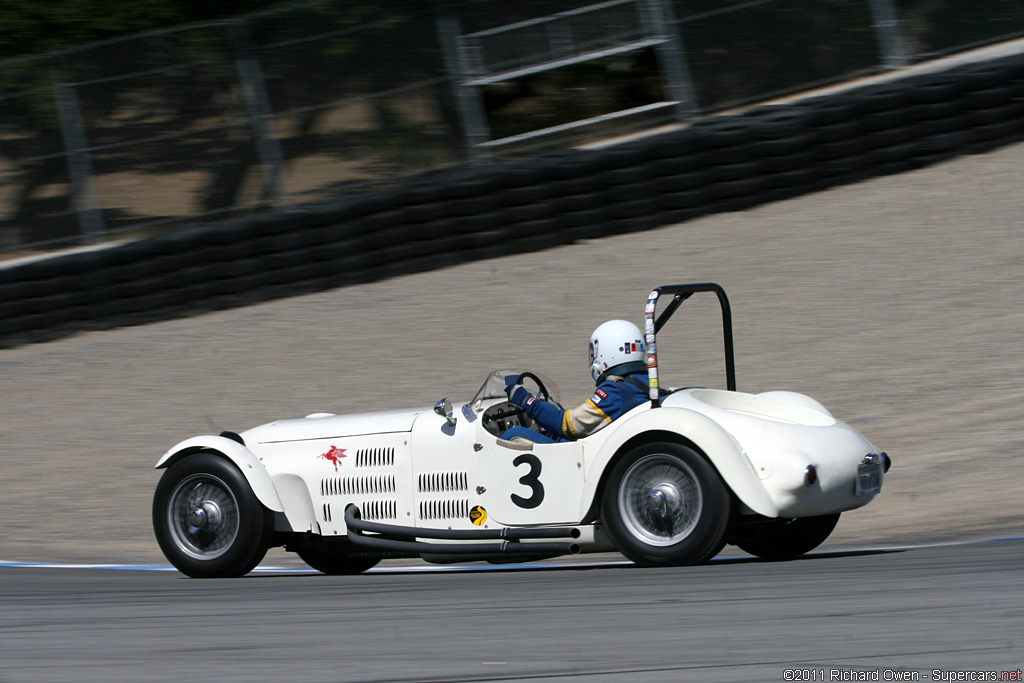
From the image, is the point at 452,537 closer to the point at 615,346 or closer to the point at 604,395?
the point at 604,395

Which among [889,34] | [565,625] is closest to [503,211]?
[889,34]

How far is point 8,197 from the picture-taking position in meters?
13.8

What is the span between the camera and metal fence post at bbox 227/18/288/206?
536 inches

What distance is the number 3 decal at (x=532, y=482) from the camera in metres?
6.17

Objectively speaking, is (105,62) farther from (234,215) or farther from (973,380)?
(973,380)

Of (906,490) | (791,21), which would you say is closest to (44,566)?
(906,490)

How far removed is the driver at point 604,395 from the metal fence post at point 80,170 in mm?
8736

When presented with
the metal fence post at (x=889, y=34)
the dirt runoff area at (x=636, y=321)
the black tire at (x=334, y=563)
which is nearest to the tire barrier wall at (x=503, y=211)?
the dirt runoff area at (x=636, y=321)

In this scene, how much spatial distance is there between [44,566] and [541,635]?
171 inches

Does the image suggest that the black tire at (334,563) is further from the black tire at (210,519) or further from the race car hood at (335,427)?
the race car hood at (335,427)

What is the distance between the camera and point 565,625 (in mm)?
4602

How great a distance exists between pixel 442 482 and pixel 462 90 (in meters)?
8.11

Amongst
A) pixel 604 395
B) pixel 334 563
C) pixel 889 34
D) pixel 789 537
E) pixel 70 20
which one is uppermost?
pixel 70 20

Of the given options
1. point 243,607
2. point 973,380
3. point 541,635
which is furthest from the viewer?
point 973,380
